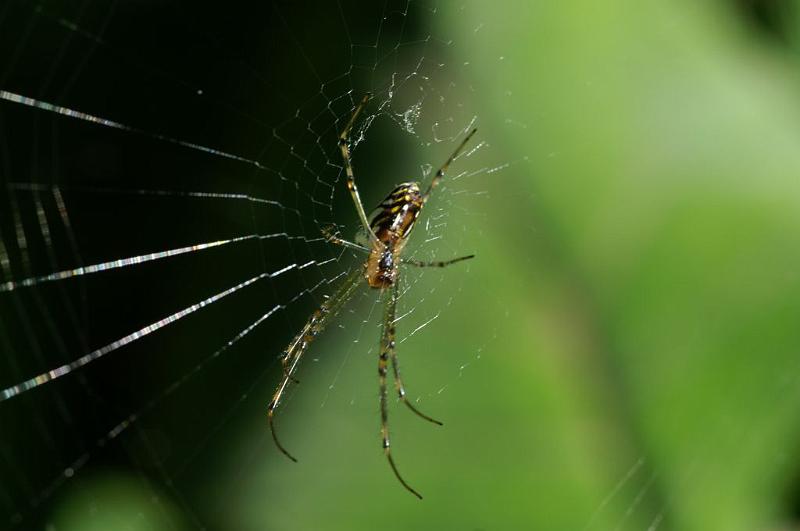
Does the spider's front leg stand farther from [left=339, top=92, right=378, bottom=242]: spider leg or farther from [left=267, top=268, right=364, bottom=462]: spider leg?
[left=339, top=92, right=378, bottom=242]: spider leg

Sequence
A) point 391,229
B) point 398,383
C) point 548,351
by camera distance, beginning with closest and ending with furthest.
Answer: point 548,351, point 398,383, point 391,229

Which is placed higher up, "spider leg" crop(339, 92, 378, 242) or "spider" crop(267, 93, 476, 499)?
"spider leg" crop(339, 92, 378, 242)

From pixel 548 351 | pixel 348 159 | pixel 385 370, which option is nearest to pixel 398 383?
pixel 385 370

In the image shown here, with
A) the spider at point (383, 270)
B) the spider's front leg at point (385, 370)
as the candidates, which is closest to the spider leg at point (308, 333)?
the spider at point (383, 270)

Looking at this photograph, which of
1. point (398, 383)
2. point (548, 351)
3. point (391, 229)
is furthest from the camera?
point (391, 229)

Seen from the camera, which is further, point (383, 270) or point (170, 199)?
point (383, 270)

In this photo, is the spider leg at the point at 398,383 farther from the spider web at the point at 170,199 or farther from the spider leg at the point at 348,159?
the spider leg at the point at 348,159

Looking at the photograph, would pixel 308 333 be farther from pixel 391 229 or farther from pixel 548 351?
pixel 548 351

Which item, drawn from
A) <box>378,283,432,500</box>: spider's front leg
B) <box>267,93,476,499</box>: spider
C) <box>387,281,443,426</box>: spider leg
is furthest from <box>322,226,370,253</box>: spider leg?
<box>387,281,443,426</box>: spider leg
